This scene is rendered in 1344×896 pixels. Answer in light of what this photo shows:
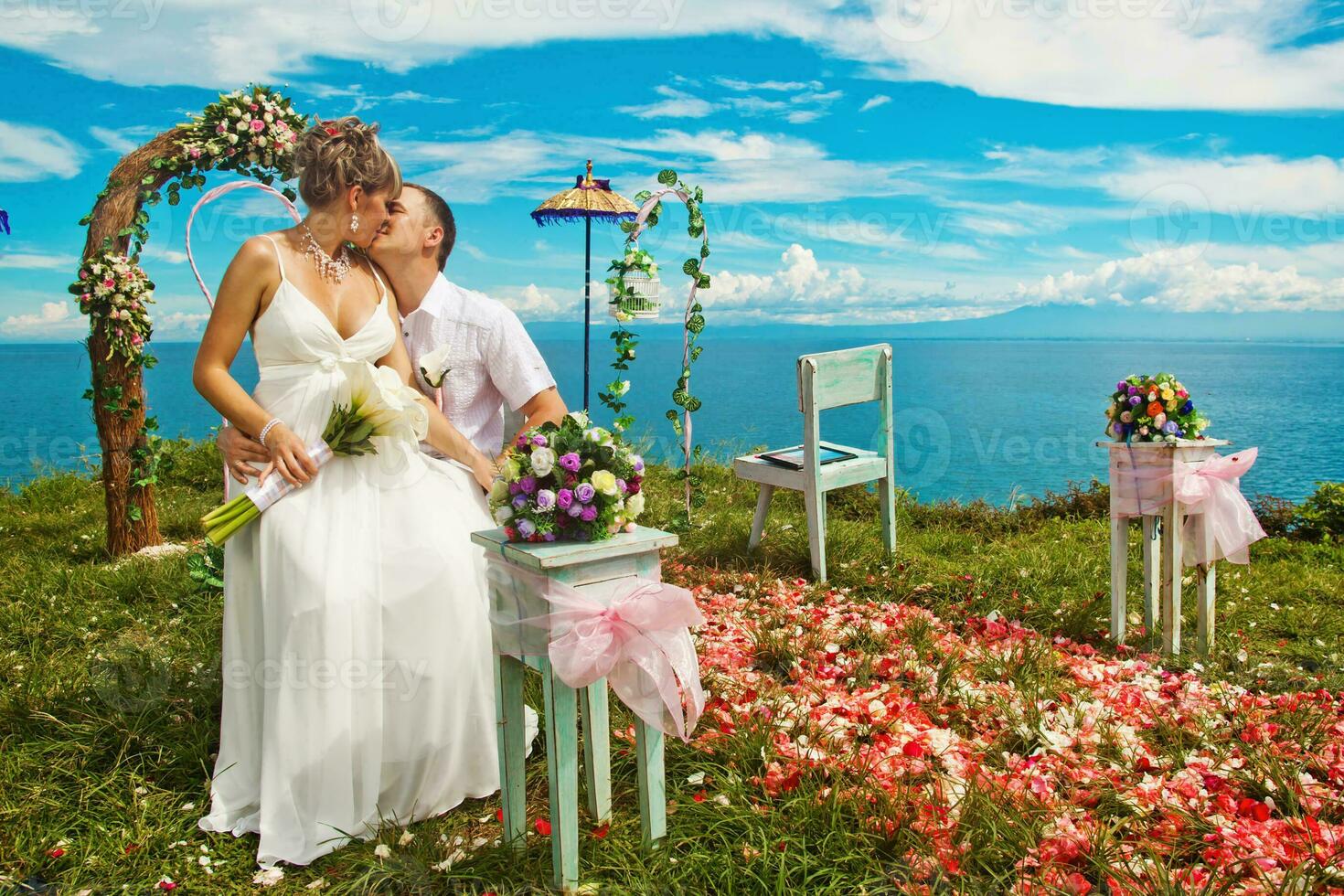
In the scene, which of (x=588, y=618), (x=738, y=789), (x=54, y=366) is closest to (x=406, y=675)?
(x=588, y=618)

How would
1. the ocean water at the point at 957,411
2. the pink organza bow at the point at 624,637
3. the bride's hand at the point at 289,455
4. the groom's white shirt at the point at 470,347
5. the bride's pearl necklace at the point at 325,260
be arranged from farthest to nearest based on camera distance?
the ocean water at the point at 957,411
the groom's white shirt at the point at 470,347
the bride's pearl necklace at the point at 325,260
the bride's hand at the point at 289,455
the pink organza bow at the point at 624,637

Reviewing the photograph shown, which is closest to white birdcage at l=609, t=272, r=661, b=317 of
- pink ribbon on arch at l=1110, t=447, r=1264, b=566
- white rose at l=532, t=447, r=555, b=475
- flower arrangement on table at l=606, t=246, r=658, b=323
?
flower arrangement on table at l=606, t=246, r=658, b=323

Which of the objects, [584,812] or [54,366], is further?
[54,366]

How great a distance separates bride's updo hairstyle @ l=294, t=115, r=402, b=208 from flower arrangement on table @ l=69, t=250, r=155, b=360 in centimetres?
408

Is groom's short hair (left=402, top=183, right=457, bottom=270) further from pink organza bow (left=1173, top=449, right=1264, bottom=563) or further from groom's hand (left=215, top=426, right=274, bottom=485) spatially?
pink organza bow (left=1173, top=449, right=1264, bottom=563)

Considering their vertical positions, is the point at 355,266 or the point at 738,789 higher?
the point at 355,266

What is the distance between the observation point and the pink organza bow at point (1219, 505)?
4633 millimetres

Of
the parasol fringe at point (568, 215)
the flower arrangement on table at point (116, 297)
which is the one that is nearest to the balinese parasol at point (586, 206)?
the parasol fringe at point (568, 215)

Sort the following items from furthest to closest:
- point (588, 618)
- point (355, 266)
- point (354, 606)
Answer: point (355, 266) → point (354, 606) → point (588, 618)

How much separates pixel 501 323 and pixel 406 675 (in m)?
1.48

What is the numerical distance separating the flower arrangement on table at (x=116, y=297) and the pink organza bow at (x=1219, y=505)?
22.3ft

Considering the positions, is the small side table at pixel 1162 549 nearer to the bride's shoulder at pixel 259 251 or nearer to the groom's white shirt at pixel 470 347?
the groom's white shirt at pixel 470 347

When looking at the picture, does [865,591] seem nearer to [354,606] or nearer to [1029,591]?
[1029,591]

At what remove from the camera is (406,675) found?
3.28 m
